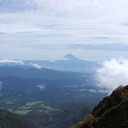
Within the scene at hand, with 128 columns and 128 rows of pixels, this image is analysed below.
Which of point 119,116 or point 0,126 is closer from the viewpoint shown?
point 119,116

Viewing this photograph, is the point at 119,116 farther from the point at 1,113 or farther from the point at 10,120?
the point at 1,113

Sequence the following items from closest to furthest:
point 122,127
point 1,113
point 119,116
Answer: point 122,127 < point 119,116 < point 1,113

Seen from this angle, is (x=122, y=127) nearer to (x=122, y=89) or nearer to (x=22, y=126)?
(x=122, y=89)

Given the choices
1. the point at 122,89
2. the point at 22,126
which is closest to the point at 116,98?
the point at 122,89

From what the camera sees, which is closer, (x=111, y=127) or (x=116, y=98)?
(x=111, y=127)

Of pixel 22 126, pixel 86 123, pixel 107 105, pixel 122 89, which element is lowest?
pixel 22 126

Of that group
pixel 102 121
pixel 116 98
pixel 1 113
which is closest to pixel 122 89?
pixel 116 98

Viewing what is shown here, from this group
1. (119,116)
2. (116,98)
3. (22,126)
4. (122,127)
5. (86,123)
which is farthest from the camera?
(22,126)

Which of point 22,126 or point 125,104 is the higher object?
point 125,104

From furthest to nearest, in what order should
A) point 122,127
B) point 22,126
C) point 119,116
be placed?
point 22,126, point 119,116, point 122,127
